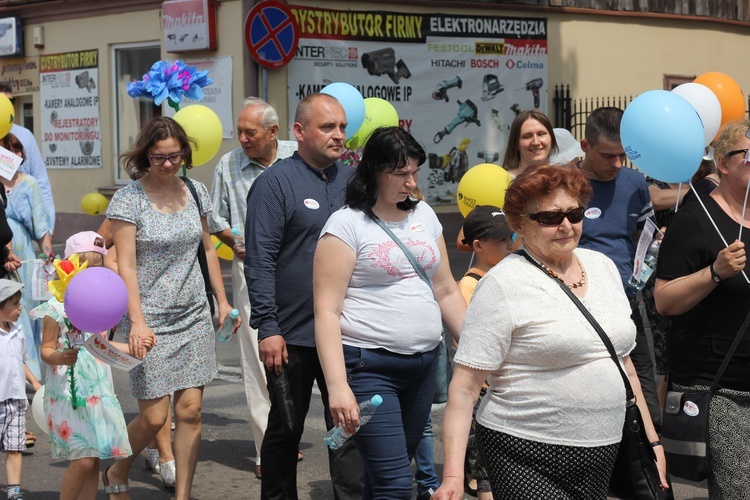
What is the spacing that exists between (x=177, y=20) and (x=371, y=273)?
40.4 feet

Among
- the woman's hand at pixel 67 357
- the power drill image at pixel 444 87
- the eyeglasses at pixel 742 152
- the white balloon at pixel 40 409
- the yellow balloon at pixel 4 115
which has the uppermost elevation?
the power drill image at pixel 444 87

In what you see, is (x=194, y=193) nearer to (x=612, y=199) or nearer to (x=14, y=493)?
(x=14, y=493)

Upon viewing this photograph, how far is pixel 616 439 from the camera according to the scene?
3662 mm

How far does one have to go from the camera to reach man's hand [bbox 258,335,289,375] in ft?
15.9

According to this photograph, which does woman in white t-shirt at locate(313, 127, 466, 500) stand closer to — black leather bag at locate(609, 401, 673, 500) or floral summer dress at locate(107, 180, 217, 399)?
black leather bag at locate(609, 401, 673, 500)

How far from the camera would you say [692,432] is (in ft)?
13.7

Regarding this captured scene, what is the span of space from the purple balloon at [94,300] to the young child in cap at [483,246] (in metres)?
Answer: 1.59

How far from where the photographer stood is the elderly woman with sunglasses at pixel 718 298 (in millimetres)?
4152

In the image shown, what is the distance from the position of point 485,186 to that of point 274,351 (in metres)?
1.82

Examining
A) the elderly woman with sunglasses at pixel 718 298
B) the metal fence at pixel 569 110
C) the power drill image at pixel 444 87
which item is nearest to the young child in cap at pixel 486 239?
the elderly woman with sunglasses at pixel 718 298

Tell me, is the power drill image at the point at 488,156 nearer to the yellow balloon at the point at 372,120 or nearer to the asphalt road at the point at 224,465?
the asphalt road at the point at 224,465

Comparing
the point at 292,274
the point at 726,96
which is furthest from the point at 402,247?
the point at 726,96

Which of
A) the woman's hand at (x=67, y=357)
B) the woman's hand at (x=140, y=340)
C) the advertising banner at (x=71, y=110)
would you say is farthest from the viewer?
the advertising banner at (x=71, y=110)

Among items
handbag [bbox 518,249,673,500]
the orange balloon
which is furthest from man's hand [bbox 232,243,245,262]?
handbag [bbox 518,249,673,500]
